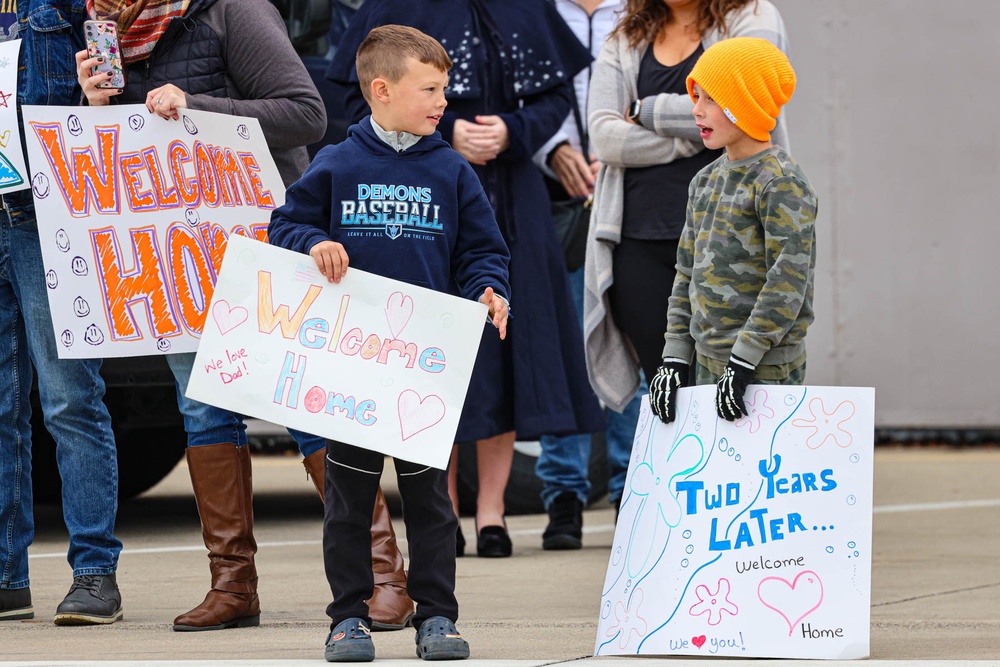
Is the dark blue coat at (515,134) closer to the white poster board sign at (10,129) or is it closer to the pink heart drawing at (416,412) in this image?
the white poster board sign at (10,129)

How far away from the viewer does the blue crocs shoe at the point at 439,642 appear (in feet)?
11.6

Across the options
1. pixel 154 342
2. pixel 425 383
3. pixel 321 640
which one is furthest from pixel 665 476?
pixel 154 342

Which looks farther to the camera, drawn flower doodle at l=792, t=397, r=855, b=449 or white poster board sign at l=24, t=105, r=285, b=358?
white poster board sign at l=24, t=105, r=285, b=358

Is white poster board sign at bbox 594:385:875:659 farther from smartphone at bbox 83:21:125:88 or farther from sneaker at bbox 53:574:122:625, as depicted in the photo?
smartphone at bbox 83:21:125:88

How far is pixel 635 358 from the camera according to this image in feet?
16.9

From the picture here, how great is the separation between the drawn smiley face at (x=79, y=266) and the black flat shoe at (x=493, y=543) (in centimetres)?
195

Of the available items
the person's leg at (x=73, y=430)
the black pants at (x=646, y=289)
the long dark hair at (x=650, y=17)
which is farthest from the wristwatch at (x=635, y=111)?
the person's leg at (x=73, y=430)

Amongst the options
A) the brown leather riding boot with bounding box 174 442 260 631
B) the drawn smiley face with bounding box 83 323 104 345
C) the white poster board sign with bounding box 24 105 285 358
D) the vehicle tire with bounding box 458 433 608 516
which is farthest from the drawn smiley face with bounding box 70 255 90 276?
the vehicle tire with bounding box 458 433 608 516

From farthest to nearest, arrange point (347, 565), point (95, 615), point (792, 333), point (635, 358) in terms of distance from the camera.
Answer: point (635, 358)
point (95, 615)
point (792, 333)
point (347, 565)

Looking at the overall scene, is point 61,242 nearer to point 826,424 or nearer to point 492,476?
point 826,424

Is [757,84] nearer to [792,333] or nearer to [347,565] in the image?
[792,333]

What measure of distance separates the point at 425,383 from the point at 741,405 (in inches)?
27.5

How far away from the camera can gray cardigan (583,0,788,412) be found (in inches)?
192

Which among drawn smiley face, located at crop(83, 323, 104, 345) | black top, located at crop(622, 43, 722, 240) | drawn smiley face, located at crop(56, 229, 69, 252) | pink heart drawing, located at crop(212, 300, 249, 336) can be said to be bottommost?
drawn smiley face, located at crop(83, 323, 104, 345)
